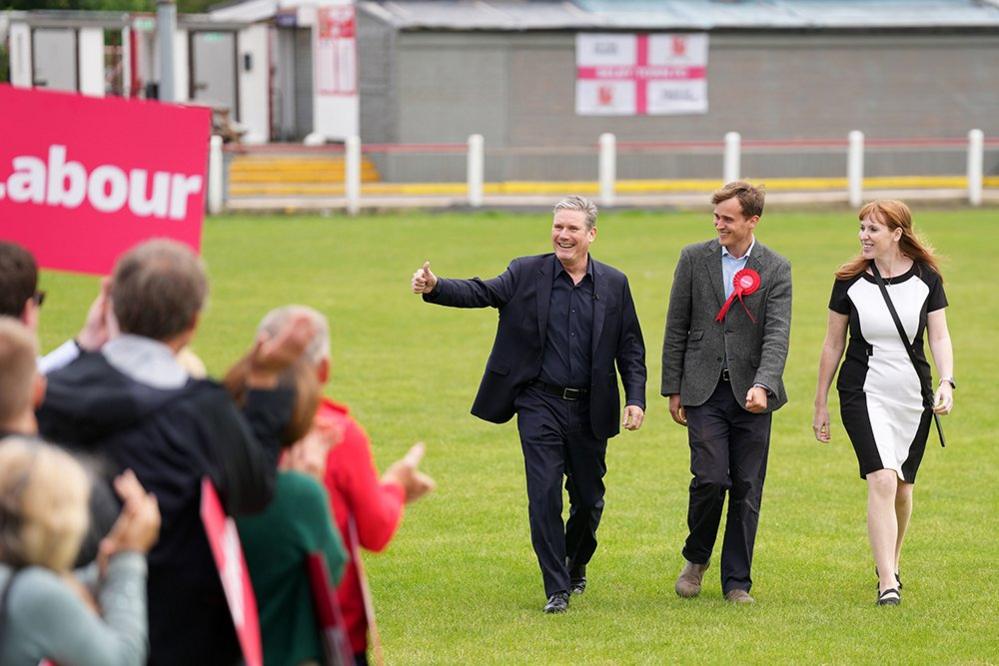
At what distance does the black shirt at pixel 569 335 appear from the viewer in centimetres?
859

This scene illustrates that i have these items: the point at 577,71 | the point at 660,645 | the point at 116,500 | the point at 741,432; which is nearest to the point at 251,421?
the point at 116,500

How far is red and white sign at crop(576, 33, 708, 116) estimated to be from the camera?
3828cm

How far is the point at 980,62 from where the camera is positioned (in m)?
40.8

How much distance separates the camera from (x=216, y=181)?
1286 inches

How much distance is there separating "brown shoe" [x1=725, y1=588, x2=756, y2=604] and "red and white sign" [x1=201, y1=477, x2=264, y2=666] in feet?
15.4

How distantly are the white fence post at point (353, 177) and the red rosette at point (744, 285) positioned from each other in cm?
2509

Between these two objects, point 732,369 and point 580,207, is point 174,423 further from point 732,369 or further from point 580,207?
point 732,369

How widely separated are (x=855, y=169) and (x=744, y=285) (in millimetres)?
27737

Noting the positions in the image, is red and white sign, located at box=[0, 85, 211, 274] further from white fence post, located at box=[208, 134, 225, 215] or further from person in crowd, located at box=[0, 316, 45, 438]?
white fence post, located at box=[208, 134, 225, 215]

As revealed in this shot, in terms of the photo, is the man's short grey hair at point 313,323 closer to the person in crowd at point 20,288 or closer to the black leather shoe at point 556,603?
the person in crowd at point 20,288

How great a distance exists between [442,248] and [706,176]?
10103mm

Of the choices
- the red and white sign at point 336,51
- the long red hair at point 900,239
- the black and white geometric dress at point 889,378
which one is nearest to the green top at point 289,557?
the black and white geometric dress at point 889,378

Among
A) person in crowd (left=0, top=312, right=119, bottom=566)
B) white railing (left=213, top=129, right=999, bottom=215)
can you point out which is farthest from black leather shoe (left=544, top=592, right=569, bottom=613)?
white railing (left=213, top=129, right=999, bottom=215)

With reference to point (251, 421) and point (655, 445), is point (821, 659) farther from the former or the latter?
point (655, 445)
